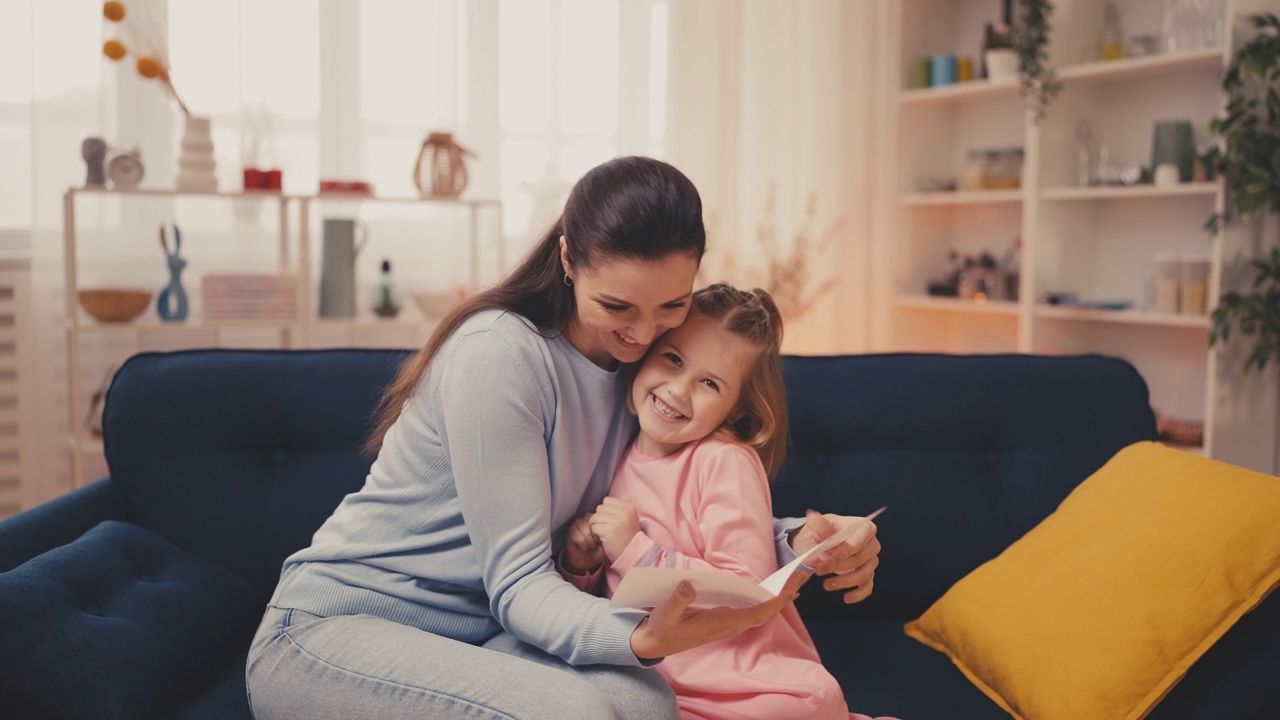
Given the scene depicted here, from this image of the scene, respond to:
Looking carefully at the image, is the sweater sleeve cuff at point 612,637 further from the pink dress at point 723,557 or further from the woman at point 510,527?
the pink dress at point 723,557

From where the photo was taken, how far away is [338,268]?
12.0 ft

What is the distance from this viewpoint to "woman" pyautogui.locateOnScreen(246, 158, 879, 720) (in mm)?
1264

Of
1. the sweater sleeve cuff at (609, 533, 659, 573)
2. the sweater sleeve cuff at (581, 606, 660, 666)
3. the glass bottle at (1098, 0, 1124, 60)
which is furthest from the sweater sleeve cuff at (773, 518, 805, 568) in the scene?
the glass bottle at (1098, 0, 1124, 60)

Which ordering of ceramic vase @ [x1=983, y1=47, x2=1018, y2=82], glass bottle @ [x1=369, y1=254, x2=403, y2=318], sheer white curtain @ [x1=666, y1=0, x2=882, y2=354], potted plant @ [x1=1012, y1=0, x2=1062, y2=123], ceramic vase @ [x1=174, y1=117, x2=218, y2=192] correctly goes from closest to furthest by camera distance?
ceramic vase @ [x1=174, y1=117, x2=218, y2=192], glass bottle @ [x1=369, y1=254, x2=403, y2=318], potted plant @ [x1=1012, y1=0, x2=1062, y2=123], ceramic vase @ [x1=983, y1=47, x2=1018, y2=82], sheer white curtain @ [x1=666, y1=0, x2=882, y2=354]

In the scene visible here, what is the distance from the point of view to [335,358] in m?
1.89

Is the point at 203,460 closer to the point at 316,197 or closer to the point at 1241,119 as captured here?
the point at 316,197

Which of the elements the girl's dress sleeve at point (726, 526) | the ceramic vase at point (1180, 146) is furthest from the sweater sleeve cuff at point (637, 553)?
the ceramic vase at point (1180, 146)

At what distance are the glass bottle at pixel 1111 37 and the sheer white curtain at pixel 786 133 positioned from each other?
1.06 meters

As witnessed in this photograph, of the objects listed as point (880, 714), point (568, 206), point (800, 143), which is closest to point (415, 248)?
point (800, 143)

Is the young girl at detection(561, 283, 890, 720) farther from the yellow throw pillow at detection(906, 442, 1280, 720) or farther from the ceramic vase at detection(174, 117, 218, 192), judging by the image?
the ceramic vase at detection(174, 117, 218, 192)

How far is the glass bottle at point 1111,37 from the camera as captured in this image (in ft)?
13.4

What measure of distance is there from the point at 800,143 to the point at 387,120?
1.92m

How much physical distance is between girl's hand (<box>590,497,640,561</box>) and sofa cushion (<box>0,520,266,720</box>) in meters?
0.61

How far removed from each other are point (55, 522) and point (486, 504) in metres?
0.78
